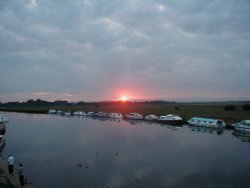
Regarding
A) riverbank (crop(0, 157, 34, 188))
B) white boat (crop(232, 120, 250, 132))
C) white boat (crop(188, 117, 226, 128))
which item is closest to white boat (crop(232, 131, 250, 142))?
white boat (crop(232, 120, 250, 132))

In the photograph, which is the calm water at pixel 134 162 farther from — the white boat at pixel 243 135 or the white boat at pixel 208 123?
the white boat at pixel 208 123

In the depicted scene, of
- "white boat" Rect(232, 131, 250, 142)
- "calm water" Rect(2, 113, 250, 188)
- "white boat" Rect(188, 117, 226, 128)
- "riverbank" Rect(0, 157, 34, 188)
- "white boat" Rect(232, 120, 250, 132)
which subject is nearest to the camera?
"riverbank" Rect(0, 157, 34, 188)

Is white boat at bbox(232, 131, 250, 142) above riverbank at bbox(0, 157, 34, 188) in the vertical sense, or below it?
below

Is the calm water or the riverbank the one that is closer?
the riverbank

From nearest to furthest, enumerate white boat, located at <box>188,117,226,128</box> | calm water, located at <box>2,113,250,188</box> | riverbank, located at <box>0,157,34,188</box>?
riverbank, located at <box>0,157,34,188</box> < calm water, located at <box>2,113,250,188</box> < white boat, located at <box>188,117,226,128</box>

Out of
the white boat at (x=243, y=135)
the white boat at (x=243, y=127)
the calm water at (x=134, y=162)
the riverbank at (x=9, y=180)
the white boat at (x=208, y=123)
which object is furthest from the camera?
the white boat at (x=208, y=123)

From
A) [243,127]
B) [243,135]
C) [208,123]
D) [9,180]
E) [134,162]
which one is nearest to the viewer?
[9,180]

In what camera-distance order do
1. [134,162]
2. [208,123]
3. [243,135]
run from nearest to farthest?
1. [134,162]
2. [243,135]
3. [208,123]

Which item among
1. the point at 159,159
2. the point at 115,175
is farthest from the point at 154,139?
the point at 115,175

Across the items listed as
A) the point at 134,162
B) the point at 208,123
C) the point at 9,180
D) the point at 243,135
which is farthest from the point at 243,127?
the point at 9,180

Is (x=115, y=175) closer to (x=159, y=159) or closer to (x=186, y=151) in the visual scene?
(x=159, y=159)

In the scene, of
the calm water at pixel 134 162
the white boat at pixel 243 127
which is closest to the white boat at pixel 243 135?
the white boat at pixel 243 127

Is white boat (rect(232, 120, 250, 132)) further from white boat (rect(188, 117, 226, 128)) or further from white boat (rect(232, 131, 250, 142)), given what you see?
white boat (rect(188, 117, 226, 128))

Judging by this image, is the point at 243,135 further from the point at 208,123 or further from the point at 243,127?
the point at 208,123
